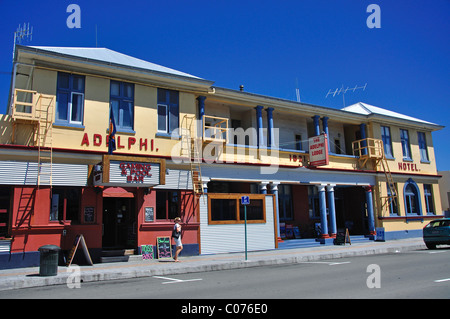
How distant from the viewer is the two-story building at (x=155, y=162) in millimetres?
14523

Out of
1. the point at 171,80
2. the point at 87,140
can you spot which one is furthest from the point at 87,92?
the point at 171,80

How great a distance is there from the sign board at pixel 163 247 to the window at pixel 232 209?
233cm

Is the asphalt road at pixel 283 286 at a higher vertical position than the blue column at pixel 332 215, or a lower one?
lower

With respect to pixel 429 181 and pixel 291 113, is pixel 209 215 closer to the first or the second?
Result: pixel 291 113

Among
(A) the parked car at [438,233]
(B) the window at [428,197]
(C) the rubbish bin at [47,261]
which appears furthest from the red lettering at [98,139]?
(B) the window at [428,197]

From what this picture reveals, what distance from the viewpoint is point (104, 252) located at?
15672mm

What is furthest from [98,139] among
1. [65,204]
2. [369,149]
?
[369,149]

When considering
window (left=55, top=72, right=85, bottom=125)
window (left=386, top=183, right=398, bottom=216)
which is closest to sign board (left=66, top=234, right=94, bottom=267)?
window (left=55, top=72, right=85, bottom=125)

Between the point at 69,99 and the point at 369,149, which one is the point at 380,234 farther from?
the point at 69,99

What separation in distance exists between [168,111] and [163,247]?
6.11 meters

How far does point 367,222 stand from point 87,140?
1866 cm

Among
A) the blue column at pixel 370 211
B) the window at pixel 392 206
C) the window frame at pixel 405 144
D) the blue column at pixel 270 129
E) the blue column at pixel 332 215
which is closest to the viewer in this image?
the blue column at pixel 270 129

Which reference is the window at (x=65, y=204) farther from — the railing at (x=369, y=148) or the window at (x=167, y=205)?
the railing at (x=369, y=148)

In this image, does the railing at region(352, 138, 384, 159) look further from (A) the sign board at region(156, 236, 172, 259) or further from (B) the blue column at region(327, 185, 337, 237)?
(A) the sign board at region(156, 236, 172, 259)
